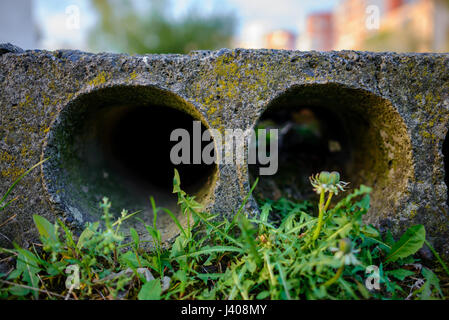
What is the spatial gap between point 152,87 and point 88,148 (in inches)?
30.2

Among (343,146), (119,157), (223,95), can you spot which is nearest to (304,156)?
(343,146)

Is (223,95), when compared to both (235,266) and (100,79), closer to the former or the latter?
(100,79)

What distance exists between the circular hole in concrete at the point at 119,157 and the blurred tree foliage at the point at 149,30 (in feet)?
21.7

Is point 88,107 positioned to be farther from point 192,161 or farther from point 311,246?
point 311,246

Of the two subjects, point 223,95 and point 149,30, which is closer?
point 223,95

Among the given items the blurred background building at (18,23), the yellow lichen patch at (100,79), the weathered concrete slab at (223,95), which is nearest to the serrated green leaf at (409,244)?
the weathered concrete slab at (223,95)

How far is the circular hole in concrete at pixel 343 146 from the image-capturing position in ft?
4.91

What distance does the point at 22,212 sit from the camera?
1.41m

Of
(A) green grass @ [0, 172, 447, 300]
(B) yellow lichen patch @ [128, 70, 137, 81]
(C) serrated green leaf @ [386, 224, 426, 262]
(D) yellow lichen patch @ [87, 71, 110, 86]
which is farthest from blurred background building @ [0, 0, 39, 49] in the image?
(C) serrated green leaf @ [386, 224, 426, 262]

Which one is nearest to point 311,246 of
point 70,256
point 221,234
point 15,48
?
point 221,234

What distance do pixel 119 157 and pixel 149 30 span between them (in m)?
7.51

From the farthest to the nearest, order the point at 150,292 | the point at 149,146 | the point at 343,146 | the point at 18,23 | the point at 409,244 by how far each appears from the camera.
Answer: the point at 18,23 → the point at 149,146 → the point at 343,146 → the point at 409,244 → the point at 150,292

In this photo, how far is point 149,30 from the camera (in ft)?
28.8

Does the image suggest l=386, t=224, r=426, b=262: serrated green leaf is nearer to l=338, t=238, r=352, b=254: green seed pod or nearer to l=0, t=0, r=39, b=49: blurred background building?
l=338, t=238, r=352, b=254: green seed pod
